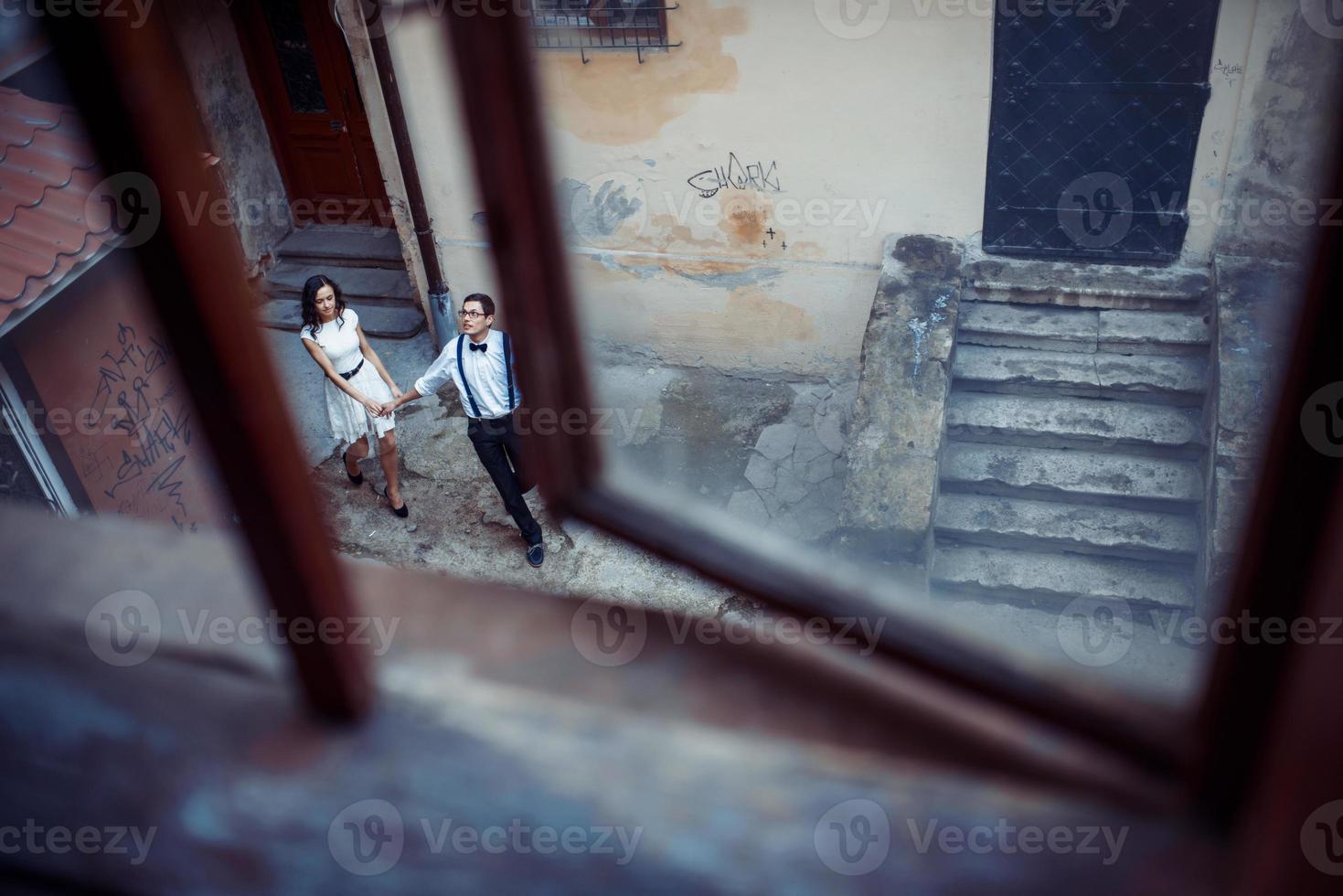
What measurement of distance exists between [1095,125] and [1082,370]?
4.56ft

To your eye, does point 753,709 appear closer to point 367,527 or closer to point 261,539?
point 261,539

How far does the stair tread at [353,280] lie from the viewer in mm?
8523

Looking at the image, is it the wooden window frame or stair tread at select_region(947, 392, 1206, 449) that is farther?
stair tread at select_region(947, 392, 1206, 449)

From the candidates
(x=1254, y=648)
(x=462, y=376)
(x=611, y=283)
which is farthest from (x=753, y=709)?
(x=611, y=283)

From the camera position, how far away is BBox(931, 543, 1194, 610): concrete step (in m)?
5.49

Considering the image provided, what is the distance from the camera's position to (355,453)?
662 cm

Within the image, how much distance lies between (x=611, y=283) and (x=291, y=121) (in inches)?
Result: 131

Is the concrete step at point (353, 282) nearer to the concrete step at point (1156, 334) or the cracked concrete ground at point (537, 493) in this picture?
the cracked concrete ground at point (537, 493)

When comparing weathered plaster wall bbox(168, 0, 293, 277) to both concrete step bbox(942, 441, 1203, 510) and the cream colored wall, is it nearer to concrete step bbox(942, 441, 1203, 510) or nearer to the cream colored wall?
the cream colored wall

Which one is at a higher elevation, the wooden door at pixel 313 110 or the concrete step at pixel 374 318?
the wooden door at pixel 313 110

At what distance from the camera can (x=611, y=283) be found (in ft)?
25.0

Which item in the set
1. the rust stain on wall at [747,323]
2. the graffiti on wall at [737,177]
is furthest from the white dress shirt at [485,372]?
the rust stain on wall at [747,323]

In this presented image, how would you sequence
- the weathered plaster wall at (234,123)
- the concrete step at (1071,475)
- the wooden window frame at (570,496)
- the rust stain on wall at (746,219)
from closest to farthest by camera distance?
the wooden window frame at (570,496), the concrete step at (1071,475), the rust stain on wall at (746,219), the weathered plaster wall at (234,123)

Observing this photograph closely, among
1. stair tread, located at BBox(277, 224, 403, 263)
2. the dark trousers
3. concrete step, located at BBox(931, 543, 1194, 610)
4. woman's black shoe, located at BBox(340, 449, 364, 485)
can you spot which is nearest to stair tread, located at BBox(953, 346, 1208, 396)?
concrete step, located at BBox(931, 543, 1194, 610)
